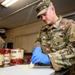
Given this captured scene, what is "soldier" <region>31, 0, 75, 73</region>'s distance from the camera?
0.75 metres

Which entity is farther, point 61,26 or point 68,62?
point 61,26

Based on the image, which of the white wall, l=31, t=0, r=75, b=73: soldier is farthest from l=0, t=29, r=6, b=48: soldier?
the white wall

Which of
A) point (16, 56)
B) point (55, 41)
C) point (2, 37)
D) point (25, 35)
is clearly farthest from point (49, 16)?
point (25, 35)

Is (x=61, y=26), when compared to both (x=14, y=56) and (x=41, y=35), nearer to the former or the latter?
(x=41, y=35)

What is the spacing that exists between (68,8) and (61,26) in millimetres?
2133

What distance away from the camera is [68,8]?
2.90m

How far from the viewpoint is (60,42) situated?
3.04ft

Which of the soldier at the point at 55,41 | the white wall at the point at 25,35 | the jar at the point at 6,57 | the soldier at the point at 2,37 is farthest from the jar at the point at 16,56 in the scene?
the white wall at the point at 25,35

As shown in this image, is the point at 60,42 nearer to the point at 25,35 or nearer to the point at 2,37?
the point at 2,37

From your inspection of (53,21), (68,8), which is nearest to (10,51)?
(53,21)

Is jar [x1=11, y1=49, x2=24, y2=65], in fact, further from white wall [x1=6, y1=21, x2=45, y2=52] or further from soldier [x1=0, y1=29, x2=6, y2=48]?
white wall [x1=6, y1=21, x2=45, y2=52]

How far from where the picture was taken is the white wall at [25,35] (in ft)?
13.4

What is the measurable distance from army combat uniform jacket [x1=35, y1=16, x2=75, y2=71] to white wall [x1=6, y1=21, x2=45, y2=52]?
2848 mm

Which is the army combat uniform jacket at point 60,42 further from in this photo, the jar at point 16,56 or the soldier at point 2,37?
the soldier at point 2,37
